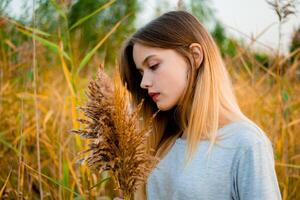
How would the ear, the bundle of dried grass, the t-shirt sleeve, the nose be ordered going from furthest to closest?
the ear < the nose < the t-shirt sleeve < the bundle of dried grass

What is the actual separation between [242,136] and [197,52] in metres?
0.38

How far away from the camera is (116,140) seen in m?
1.16

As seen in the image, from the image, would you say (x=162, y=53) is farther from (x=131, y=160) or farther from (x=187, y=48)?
(x=131, y=160)

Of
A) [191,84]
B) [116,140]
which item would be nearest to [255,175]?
[191,84]

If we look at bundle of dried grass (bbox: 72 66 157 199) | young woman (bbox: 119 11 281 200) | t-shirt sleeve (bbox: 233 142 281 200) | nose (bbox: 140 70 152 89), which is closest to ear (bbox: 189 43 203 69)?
young woman (bbox: 119 11 281 200)

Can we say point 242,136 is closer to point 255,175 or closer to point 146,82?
point 255,175

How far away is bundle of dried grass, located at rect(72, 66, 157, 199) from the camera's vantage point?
1132mm

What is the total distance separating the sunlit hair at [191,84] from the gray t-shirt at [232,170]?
0.05 meters

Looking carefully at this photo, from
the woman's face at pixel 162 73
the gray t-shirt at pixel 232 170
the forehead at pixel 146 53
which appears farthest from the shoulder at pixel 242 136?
the forehead at pixel 146 53

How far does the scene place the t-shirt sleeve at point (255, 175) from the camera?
176 centimetres

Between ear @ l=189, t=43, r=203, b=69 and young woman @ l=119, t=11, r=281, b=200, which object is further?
ear @ l=189, t=43, r=203, b=69

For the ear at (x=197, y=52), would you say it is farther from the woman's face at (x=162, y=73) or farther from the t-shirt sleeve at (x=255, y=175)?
the t-shirt sleeve at (x=255, y=175)

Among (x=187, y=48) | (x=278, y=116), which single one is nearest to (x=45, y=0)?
(x=187, y=48)

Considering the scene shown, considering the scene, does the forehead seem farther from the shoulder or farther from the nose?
the shoulder
